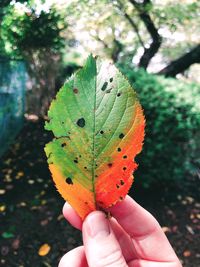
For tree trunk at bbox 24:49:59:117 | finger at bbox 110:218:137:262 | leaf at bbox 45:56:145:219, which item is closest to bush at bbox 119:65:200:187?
finger at bbox 110:218:137:262

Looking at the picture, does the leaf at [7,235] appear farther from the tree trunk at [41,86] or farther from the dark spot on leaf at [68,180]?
the tree trunk at [41,86]

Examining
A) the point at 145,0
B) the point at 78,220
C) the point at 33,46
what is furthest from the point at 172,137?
the point at 145,0

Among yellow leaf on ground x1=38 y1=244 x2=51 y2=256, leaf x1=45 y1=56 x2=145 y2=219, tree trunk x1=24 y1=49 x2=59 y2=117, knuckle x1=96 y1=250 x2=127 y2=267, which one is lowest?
yellow leaf on ground x1=38 y1=244 x2=51 y2=256

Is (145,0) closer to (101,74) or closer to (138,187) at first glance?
(138,187)

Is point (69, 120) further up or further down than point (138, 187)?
further up

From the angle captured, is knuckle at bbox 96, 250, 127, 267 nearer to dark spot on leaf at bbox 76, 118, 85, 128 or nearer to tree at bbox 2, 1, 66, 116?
dark spot on leaf at bbox 76, 118, 85, 128

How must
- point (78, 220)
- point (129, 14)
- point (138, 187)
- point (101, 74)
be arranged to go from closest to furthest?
point (101, 74)
point (78, 220)
point (138, 187)
point (129, 14)

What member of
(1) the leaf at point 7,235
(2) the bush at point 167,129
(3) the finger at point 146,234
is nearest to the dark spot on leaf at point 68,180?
(3) the finger at point 146,234
